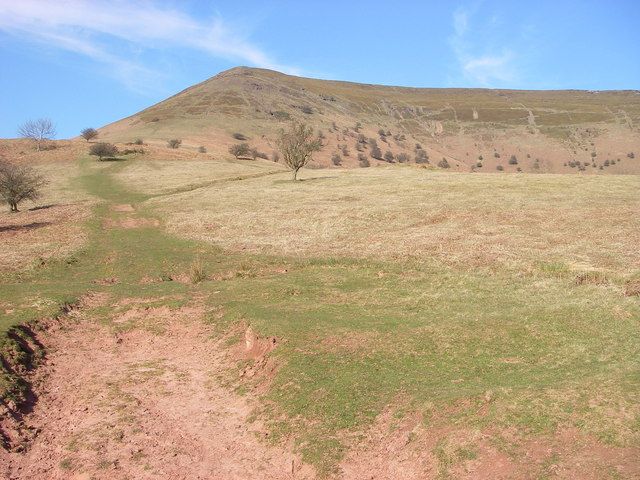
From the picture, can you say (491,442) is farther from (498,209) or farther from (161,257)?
(498,209)

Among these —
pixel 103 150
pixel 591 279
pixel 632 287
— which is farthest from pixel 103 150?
pixel 632 287

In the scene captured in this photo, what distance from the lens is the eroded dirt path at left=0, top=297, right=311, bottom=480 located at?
36.0 feet

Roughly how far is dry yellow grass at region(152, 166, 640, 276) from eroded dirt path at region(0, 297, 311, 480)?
40.6ft

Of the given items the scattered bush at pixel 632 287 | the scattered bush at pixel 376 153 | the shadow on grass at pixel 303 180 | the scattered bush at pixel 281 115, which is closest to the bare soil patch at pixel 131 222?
the shadow on grass at pixel 303 180

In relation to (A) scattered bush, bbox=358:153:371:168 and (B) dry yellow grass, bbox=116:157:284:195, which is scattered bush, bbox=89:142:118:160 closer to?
(B) dry yellow grass, bbox=116:157:284:195

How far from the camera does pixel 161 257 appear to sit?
1110 inches

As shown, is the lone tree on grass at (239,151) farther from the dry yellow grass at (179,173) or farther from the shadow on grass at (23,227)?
the shadow on grass at (23,227)

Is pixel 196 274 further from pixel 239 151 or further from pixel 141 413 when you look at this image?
pixel 239 151

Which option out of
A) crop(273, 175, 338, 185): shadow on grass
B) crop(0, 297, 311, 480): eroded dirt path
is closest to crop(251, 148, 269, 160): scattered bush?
crop(273, 175, 338, 185): shadow on grass

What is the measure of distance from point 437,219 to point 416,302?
682 inches

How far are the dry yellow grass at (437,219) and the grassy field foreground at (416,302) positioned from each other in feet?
0.67

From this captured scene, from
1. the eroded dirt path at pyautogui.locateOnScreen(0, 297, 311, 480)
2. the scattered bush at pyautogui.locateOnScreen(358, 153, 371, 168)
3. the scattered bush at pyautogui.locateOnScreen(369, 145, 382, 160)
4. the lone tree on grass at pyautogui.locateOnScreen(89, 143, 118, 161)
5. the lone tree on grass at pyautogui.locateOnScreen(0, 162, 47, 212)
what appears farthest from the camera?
the scattered bush at pyautogui.locateOnScreen(369, 145, 382, 160)

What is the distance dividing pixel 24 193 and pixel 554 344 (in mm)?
41061

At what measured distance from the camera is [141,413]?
13164 mm
